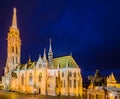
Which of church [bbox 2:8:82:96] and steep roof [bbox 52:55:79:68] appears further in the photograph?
steep roof [bbox 52:55:79:68]

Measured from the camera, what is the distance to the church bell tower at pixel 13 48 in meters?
99.8

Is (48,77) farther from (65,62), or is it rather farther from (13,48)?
(13,48)

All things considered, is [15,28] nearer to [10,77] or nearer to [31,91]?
[10,77]

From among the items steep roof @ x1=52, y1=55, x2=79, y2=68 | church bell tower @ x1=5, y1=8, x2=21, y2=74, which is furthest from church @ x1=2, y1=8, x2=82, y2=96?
church bell tower @ x1=5, y1=8, x2=21, y2=74

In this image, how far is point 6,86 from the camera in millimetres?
95500

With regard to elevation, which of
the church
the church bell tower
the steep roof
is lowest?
the church

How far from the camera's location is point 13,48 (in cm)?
10138

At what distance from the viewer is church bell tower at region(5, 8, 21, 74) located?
99781 millimetres

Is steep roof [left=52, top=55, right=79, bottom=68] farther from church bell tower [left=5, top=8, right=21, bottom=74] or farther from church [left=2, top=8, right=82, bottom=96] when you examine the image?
church bell tower [left=5, top=8, right=21, bottom=74]

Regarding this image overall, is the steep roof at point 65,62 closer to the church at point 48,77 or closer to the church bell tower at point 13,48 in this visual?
the church at point 48,77

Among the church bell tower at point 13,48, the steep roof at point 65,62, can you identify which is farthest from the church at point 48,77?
the church bell tower at point 13,48

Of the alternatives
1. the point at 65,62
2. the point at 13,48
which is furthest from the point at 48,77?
the point at 13,48

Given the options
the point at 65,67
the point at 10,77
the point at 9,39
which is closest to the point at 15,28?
the point at 9,39

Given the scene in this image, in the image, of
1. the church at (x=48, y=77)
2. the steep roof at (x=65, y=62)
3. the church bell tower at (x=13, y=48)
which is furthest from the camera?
the church bell tower at (x=13, y=48)
